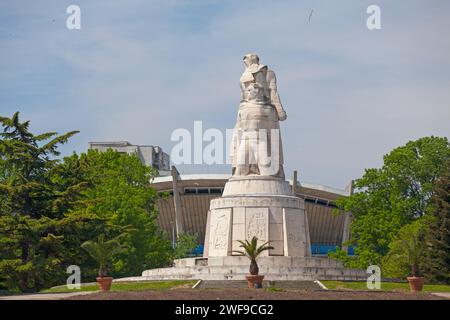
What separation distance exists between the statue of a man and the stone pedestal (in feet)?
5.24

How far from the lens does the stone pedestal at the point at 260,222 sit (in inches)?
1706

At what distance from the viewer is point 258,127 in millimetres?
45750

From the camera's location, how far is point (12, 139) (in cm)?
4328

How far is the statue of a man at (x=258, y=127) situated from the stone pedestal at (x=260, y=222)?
5.24 ft

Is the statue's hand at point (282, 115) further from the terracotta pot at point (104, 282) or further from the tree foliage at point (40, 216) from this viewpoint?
the terracotta pot at point (104, 282)

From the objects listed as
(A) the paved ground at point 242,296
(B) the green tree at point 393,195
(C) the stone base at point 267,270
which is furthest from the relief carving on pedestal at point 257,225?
(B) the green tree at point 393,195

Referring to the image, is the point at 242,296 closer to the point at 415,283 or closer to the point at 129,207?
the point at 415,283

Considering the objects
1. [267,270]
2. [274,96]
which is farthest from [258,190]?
[267,270]

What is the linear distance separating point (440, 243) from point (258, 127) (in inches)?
439

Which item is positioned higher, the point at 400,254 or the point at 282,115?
the point at 282,115

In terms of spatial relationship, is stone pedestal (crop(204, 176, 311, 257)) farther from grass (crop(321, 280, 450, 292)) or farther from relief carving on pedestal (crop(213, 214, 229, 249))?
grass (crop(321, 280, 450, 292))
